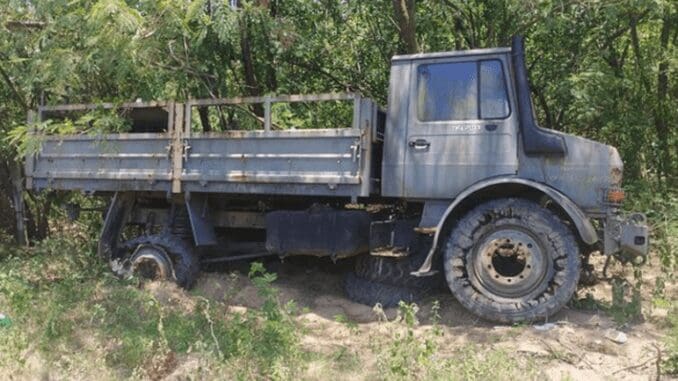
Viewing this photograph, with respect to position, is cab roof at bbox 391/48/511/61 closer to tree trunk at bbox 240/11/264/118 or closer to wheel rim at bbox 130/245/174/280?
tree trunk at bbox 240/11/264/118

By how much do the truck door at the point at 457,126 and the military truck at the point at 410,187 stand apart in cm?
1

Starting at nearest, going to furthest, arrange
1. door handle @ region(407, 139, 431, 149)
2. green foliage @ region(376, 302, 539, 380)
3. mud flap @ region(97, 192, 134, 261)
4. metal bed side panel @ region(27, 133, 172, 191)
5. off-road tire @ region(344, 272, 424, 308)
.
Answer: green foliage @ region(376, 302, 539, 380) → door handle @ region(407, 139, 431, 149) → off-road tire @ region(344, 272, 424, 308) → metal bed side panel @ region(27, 133, 172, 191) → mud flap @ region(97, 192, 134, 261)

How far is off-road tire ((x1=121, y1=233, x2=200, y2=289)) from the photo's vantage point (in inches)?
267

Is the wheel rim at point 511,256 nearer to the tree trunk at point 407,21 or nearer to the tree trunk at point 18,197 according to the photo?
the tree trunk at point 407,21

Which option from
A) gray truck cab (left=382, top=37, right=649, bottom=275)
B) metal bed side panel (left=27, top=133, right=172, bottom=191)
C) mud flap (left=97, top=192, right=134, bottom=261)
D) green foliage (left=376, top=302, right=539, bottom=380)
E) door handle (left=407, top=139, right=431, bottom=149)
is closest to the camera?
green foliage (left=376, top=302, right=539, bottom=380)

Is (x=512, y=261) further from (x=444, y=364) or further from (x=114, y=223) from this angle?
(x=114, y=223)

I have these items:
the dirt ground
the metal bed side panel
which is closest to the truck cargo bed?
the metal bed side panel

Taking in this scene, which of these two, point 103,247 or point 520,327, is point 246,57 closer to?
point 103,247

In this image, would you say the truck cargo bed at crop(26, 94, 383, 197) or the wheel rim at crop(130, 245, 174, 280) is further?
the wheel rim at crop(130, 245, 174, 280)

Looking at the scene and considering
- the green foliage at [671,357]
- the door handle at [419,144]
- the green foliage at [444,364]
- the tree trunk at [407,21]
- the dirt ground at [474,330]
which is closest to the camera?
the green foliage at [444,364]

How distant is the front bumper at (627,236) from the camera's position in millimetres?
5246

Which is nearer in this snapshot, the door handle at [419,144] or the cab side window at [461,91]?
the cab side window at [461,91]

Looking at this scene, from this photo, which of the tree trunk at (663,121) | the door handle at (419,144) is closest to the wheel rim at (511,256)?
the door handle at (419,144)

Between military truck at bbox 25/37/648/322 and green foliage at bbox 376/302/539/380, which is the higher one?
military truck at bbox 25/37/648/322
